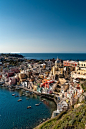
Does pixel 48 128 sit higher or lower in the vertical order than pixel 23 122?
higher

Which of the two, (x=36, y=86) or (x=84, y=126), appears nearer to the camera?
(x=84, y=126)

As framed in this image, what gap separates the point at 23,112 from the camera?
13938 mm

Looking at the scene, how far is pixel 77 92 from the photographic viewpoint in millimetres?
14758

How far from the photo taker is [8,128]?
11148 millimetres

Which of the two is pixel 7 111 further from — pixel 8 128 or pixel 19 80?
pixel 19 80

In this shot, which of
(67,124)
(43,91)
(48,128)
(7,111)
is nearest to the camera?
(67,124)

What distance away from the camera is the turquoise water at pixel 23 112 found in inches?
460

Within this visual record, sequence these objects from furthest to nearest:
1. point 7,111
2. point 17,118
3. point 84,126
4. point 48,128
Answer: point 7,111 < point 17,118 < point 48,128 < point 84,126

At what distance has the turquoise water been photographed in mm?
11696

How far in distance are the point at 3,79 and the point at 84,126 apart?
24393 millimetres

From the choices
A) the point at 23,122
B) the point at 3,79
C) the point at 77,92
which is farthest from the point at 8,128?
the point at 3,79

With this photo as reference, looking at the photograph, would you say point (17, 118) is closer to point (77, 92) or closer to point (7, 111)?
point (7, 111)

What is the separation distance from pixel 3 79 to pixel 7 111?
15.2 m

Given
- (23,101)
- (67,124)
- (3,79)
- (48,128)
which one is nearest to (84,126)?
(67,124)
